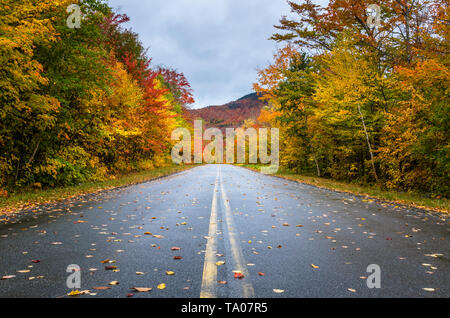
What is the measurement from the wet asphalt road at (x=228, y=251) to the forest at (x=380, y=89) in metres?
6.74

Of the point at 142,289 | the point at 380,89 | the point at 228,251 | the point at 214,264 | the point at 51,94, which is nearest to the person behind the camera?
the point at 142,289

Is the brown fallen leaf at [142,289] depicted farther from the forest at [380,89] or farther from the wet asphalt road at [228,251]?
the forest at [380,89]

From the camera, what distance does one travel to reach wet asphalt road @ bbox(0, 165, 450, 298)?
3227mm

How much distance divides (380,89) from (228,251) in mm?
16228

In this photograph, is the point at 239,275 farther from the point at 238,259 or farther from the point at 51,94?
the point at 51,94

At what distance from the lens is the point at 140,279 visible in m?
3.43

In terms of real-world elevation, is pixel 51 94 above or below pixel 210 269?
above

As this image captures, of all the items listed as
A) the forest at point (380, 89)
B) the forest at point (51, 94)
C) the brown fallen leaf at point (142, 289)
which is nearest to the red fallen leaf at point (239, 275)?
the brown fallen leaf at point (142, 289)

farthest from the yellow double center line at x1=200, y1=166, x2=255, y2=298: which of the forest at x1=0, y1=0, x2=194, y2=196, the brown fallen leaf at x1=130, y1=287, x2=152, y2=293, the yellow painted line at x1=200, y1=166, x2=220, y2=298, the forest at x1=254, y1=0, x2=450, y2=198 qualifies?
the forest at x1=254, y1=0, x2=450, y2=198

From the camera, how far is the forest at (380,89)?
1216cm

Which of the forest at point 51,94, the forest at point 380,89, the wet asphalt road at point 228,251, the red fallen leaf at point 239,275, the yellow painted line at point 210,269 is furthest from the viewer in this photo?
the forest at point 380,89

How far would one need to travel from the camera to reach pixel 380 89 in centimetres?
1670

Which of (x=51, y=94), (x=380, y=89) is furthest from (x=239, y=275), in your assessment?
(x=380, y=89)
